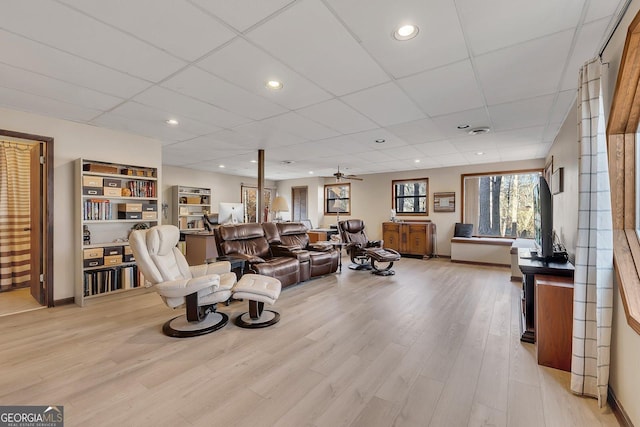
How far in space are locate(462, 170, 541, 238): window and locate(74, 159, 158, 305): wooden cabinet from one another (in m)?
7.00

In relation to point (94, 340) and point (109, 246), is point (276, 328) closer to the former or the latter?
point (94, 340)

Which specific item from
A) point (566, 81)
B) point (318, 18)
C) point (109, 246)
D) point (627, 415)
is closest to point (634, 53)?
point (566, 81)

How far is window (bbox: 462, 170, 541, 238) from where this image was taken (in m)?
6.54

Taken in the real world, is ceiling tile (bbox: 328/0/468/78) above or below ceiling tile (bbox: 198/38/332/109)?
above

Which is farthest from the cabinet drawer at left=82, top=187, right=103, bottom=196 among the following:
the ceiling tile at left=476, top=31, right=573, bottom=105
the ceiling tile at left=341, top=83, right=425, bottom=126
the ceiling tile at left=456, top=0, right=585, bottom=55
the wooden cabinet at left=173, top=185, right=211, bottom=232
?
the ceiling tile at left=476, top=31, right=573, bottom=105

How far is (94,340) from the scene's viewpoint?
105 inches

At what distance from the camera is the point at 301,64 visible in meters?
2.34

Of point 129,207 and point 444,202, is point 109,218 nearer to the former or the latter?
point 129,207

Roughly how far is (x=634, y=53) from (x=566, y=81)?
1284mm

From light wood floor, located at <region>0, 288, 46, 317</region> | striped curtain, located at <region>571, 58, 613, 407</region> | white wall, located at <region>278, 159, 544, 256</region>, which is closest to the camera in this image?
striped curtain, located at <region>571, 58, 613, 407</region>

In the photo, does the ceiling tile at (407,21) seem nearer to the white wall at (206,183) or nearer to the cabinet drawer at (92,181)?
the cabinet drawer at (92,181)

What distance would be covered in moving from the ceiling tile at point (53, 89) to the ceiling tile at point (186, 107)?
0.35 meters

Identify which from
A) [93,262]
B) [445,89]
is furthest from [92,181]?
[445,89]

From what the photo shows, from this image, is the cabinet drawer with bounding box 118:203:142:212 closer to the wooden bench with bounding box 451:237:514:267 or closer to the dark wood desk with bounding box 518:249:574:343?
the dark wood desk with bounding box 518:249:574:343
